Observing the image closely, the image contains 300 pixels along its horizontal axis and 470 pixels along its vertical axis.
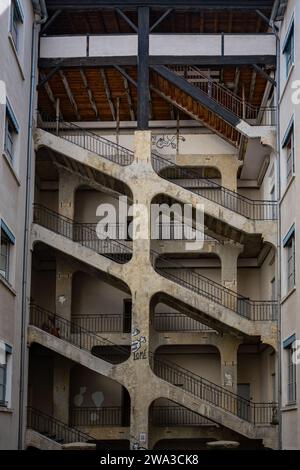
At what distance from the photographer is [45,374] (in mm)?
36344

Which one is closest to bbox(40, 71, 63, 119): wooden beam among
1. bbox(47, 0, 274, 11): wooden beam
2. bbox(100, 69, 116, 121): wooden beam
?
bbox(100, 69, 116, 121): wooden beam

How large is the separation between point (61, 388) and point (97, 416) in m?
2.32

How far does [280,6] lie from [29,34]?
847 cm

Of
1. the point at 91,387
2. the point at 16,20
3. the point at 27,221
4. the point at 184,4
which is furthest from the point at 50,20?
the point at 91,387

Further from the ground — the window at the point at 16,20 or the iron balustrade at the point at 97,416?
the window at the point at 16,20

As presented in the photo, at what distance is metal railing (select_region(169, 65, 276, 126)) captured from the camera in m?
33.8

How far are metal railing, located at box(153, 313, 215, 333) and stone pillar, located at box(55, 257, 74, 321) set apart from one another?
3551mm

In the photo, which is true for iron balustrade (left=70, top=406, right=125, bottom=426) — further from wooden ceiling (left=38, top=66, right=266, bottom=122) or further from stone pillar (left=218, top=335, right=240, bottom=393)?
wooden ceiling (left=38, top=66, right=266, bottom=122)

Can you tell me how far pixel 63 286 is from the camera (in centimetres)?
3575

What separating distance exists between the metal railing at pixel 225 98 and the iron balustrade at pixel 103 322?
9.36m

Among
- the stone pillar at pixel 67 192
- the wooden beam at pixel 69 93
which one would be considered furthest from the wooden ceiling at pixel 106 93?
the stone pillar at pixel 67 192

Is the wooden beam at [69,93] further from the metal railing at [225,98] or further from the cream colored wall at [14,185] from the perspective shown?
the metal railing at [225,98]

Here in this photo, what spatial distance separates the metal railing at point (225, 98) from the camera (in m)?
33.8
